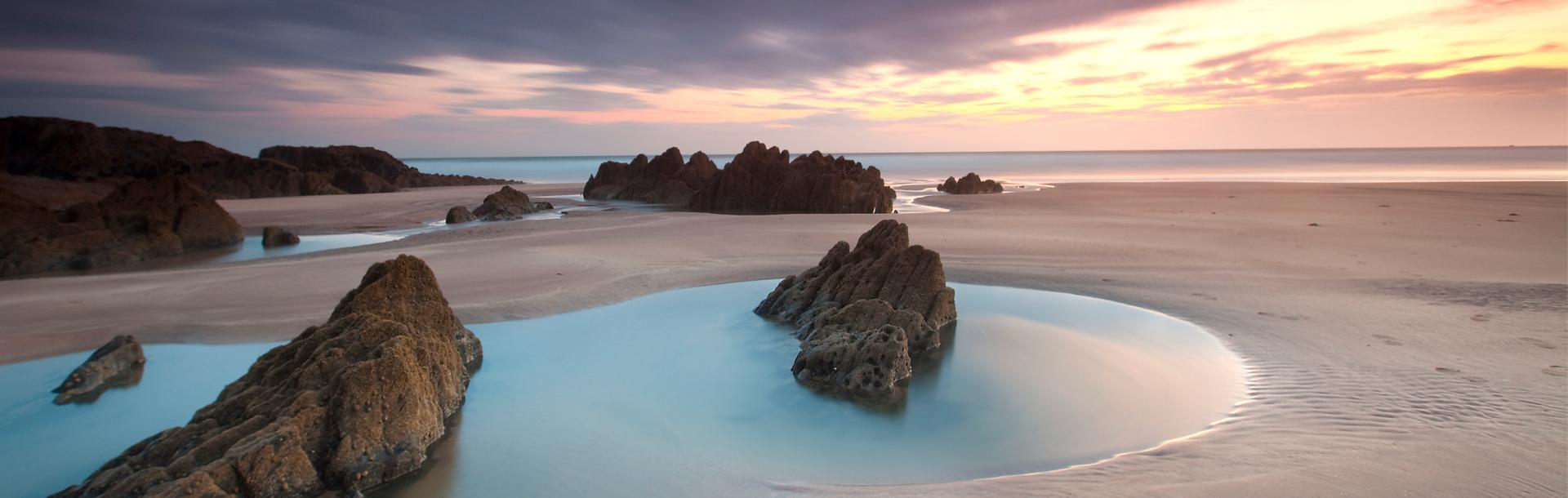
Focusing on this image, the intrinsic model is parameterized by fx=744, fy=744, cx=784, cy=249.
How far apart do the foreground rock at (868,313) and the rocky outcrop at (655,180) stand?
2444 centimetres

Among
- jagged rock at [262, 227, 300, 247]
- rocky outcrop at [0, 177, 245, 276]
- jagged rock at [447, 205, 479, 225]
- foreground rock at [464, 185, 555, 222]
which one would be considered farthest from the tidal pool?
foreground rock at [464, 185, 555, 222]

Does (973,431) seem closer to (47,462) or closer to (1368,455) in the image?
(1368,455)

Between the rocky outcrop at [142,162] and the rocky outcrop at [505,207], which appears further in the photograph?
the rocky outcrop at [142,162]

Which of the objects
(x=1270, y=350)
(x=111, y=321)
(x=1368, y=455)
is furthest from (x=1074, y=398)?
(x=111, y=321)

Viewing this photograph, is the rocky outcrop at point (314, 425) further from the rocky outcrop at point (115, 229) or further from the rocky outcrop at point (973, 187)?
the rocky outcrop at point (973, 187)

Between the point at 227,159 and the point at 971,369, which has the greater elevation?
the point at 227,159

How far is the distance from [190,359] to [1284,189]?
38.3m

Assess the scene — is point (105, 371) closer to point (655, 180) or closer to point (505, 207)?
point (505, 207)

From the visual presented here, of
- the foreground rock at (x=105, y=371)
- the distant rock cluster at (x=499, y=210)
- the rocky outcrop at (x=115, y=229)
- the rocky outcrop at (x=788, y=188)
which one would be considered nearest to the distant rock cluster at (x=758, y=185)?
the rocky outcrop at (x=788, y=188)

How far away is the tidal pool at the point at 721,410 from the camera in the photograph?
5.27 meters

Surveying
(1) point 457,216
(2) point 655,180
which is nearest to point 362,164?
(2) point 655,180

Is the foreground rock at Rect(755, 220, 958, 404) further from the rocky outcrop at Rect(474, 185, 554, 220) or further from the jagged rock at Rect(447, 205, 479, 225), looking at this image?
the rocky outcrop at Rect(474, 185, 554, 220)

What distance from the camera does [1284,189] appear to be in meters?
33.1

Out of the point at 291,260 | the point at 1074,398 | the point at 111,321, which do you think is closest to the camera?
the point at 1074,398
